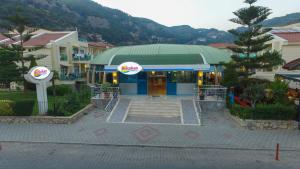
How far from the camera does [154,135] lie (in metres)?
11.3

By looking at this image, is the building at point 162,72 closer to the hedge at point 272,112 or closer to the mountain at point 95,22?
the hedge at point 272,112

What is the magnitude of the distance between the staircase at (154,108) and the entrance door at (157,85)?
297 centimetres

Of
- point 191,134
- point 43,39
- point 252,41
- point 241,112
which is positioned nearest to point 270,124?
point 241,112

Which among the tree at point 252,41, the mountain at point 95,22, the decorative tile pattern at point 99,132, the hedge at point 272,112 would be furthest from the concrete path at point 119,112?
the mountain at point 95,22

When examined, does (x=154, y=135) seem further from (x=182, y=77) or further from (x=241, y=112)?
(x=182, y=77)

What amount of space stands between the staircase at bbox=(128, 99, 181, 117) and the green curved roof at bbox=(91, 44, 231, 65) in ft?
12.5

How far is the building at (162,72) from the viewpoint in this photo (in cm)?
1830

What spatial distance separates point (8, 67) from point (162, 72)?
1344 centimetres

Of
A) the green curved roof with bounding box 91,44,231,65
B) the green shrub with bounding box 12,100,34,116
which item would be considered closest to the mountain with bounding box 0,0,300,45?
the green curved roof with bounding box 91,44,231,65

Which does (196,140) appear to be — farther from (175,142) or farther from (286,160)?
(286,160)

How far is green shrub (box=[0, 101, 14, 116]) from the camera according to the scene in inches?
528

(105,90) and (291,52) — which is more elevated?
(291,52)

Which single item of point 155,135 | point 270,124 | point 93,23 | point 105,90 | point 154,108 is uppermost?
point 93,23

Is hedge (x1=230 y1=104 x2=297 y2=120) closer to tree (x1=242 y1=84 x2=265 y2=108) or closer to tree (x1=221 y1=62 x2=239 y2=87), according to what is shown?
tree (x1=242 y1=84 x2=265 y2=108)
